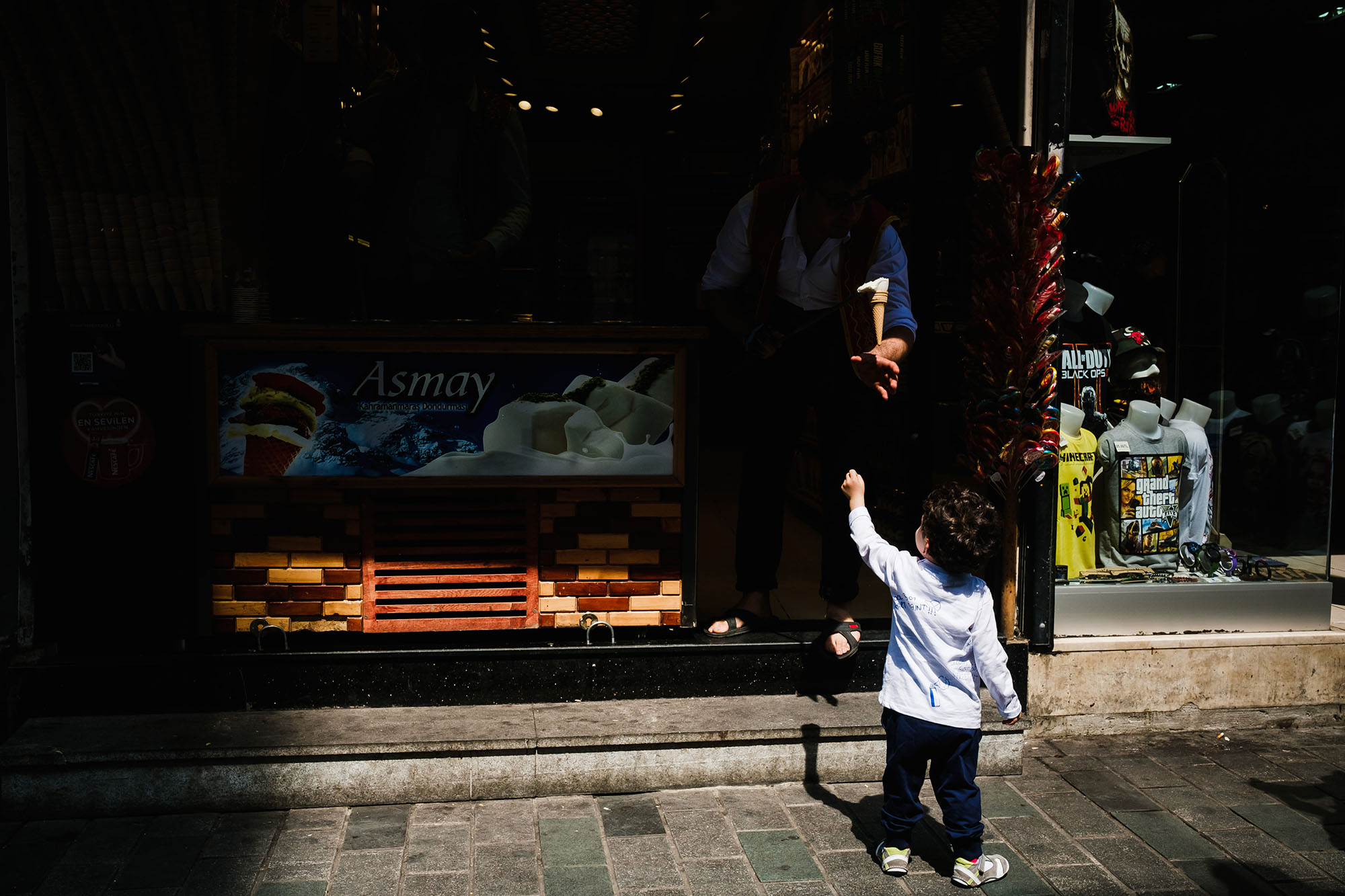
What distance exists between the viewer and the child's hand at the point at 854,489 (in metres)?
3.39

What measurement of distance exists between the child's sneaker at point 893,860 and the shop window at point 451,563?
1.55m

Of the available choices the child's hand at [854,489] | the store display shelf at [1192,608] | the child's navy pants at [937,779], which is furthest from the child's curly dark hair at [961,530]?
the store display shelf at [1192,608]

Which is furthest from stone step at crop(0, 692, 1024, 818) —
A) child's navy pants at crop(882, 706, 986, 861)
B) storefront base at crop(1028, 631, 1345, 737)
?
child's navy pants at crop(882, 706, 986, 861)

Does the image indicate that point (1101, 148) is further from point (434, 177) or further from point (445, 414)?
point (445, 414)

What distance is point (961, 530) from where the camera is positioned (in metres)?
3.16

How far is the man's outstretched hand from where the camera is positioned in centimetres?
374

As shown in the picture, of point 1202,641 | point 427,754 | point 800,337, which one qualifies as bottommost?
point 427,754

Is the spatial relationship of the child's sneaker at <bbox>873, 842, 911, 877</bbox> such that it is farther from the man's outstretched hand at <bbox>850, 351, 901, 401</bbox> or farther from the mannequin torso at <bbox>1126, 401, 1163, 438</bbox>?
the mannequin torso at <bbox>1126, 401, 1163, 438</bbox>

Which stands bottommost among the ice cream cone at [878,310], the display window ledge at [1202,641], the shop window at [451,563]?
the display window ledge at [1202,641]

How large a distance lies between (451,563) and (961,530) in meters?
1.92

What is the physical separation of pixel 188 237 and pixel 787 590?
9.41ft

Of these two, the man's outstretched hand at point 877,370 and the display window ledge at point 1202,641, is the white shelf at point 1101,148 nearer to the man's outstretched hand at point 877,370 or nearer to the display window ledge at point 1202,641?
the man's outstretched hand at point 877,370

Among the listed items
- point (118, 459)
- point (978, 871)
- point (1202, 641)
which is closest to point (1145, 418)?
point (1202, 641)

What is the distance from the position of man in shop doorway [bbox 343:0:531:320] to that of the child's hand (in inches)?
69.6
